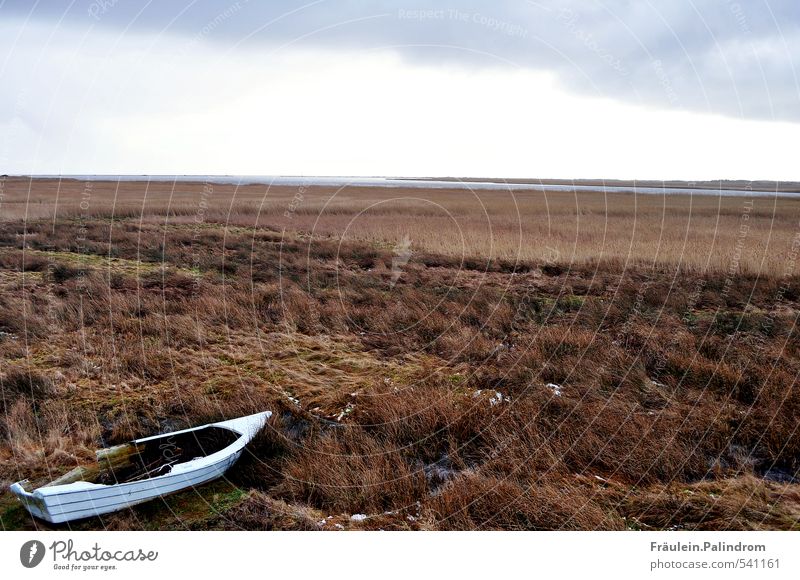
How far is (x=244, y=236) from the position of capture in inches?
1039

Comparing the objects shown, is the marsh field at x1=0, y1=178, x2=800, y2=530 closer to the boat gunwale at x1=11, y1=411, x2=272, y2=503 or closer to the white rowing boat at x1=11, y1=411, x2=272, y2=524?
the white rowing boat at x1=11, y1=411, x2=272, y2=524

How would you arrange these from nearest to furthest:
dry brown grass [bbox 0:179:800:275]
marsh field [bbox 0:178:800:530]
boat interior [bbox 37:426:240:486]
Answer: marsh field [bbox 0:178:800:530] < boat interior [bbox 37:426:240:486] < dry brown grass [bbox 0:179:800:275]

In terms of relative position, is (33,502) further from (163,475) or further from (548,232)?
(548,232)

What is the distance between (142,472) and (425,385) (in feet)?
15.7

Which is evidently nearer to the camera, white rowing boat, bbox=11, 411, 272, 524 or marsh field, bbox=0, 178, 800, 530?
white rowing boat, bbox=11, 411, 272, 524

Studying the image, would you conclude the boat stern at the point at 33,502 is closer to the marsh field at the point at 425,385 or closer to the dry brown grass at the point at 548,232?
the marsh field at the point at 425,385

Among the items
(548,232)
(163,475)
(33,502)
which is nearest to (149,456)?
(163,475)

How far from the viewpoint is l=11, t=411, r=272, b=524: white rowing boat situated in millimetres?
5969

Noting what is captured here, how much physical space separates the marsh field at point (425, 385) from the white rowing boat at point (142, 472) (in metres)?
0.21

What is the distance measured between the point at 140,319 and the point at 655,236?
25159 millimetres

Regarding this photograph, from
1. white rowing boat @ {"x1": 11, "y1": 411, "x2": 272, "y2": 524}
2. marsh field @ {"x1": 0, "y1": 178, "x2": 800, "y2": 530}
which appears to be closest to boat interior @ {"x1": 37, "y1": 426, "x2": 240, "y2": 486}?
white rowing boat @ {"x1": 11, "y1": 411, "x2": 272, "y2": 524}

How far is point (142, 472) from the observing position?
7090 mm

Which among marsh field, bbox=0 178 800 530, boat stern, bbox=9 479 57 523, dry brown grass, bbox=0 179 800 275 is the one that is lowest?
boat stern, bbox=9 479 57 523

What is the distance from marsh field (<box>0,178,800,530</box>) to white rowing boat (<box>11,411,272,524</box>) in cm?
21
